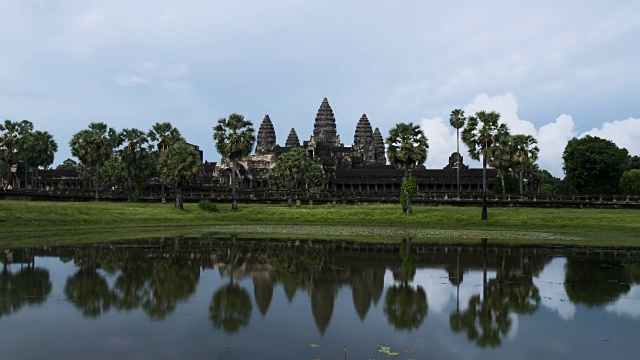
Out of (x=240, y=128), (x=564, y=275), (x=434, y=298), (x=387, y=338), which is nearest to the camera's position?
(x=387, y=338)

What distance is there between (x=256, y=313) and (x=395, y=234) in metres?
29.3

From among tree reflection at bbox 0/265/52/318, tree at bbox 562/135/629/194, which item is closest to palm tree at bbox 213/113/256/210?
tree reflection at bbox 0/265/52/318

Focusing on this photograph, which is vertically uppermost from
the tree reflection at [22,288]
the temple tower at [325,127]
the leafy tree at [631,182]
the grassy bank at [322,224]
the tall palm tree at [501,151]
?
the temple tower at [325,127]

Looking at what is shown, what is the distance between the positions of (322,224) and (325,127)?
14227 centimetres

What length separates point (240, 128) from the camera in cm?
6850

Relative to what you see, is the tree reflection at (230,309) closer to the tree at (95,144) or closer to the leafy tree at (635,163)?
the tree at (95,144)

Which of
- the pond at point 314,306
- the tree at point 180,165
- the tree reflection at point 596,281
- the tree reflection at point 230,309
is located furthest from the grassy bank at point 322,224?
the tree reflection at point 230,309

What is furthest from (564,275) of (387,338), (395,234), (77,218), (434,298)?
(77,218)

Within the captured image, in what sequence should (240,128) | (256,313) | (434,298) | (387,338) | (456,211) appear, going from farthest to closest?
(240,128) < (456,211) < (434,298) < (256,313) < (387,338)

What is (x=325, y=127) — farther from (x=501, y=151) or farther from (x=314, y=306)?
(x=314, y=306)

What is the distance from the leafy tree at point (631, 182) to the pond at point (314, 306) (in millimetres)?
82309

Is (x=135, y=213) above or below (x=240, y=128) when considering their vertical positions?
below

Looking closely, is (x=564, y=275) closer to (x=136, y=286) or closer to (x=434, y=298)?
(x=434, y=298)

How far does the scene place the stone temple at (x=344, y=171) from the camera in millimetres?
124625
